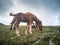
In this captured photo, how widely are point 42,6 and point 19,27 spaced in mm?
1043

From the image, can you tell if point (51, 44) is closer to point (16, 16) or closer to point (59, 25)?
point (59, 25)

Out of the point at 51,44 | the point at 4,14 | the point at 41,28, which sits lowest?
the point at 51,44

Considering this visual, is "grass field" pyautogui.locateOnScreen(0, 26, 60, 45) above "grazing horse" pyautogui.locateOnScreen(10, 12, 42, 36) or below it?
below

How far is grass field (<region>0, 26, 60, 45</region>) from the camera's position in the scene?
636cm

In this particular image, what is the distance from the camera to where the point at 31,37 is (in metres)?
6.47

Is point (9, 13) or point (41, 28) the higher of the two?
point (9, 13)

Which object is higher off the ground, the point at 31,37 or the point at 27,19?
the point at 27,19

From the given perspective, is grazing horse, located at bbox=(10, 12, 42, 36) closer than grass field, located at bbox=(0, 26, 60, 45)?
No

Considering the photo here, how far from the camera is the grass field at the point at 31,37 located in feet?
20.9

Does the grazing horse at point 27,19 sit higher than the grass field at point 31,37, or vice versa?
the grazing horse at point 27,19

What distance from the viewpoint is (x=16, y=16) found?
6699 millimetres

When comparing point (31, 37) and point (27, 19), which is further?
point (27, 19)

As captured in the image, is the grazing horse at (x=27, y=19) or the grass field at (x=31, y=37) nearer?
the grass field at (x=31, y=37)

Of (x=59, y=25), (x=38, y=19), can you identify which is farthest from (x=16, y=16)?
(x=59, y=25)
